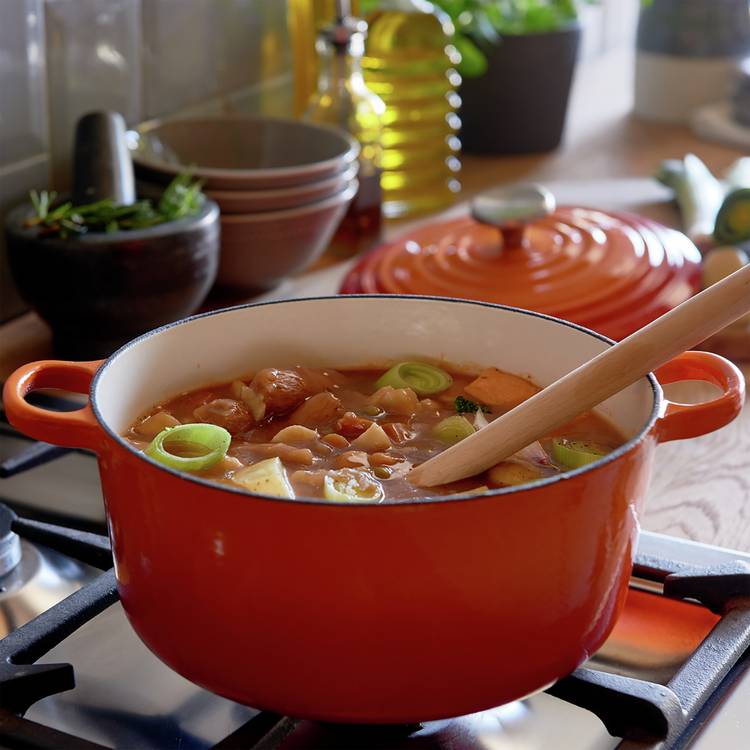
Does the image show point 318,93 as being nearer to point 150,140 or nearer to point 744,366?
point 150,140

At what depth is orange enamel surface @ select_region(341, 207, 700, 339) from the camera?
4.17 feet

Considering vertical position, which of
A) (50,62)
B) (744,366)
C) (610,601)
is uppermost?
(50,62)

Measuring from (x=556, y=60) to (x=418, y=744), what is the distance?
1.44m

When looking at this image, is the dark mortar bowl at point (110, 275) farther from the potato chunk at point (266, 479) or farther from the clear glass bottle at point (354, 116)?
the potato chunk at point (266, 479)

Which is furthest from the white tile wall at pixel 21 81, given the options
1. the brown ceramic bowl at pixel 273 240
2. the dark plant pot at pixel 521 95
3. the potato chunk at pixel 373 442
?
the dark plant pot at pixel 521 95

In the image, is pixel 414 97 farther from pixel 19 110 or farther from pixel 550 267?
pixel 19 110

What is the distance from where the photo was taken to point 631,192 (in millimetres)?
1803

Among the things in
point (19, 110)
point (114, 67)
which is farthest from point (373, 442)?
point (114, 67)

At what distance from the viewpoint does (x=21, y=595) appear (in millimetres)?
841

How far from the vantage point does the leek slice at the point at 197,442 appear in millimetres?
705

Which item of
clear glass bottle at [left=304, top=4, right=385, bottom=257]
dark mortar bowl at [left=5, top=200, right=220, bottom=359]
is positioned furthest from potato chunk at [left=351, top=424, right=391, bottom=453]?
clear glass bottle at [left=304, top=4, right=385, bottom=257]

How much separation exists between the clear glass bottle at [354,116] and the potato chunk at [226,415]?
2.56ft

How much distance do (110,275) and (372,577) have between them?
64 centimetres

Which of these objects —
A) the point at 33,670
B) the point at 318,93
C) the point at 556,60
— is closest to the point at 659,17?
the point at 556,60
